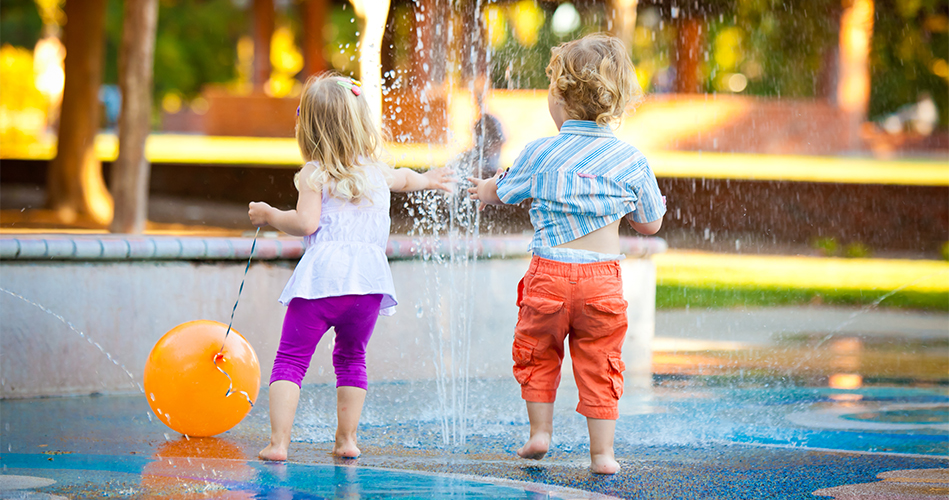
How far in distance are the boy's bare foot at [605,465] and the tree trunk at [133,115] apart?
7265 millimetres

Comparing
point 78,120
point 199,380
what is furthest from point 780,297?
point 78,120

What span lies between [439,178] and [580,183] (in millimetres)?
634

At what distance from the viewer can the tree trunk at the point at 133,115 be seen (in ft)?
31.2

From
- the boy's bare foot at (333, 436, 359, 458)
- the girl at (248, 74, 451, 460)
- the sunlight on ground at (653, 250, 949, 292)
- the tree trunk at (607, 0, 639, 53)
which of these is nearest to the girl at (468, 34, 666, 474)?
the girl at (248, 74, 451, 460)

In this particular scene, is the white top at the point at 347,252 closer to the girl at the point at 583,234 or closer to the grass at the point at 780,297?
the girl at the point at 583,234

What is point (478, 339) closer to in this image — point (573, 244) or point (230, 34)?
point (573, 244)

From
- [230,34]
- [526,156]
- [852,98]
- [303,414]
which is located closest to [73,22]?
[303,414]

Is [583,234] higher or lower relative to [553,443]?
higher

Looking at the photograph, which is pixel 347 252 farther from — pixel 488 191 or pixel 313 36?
pixel 313 36

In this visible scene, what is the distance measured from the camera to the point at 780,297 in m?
8.62

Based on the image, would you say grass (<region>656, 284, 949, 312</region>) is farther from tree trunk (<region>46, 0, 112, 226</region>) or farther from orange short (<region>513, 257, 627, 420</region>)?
tree trunk (<region>46, 0, 112, 226</region>)

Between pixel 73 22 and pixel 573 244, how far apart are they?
9965mm

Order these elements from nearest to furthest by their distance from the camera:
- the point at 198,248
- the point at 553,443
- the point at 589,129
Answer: the point at 589,129 → the point at 553,443 → the point at 198,248

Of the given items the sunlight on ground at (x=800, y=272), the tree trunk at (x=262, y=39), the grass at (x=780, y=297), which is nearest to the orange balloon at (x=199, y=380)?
the grass at (x=780, y=297)
